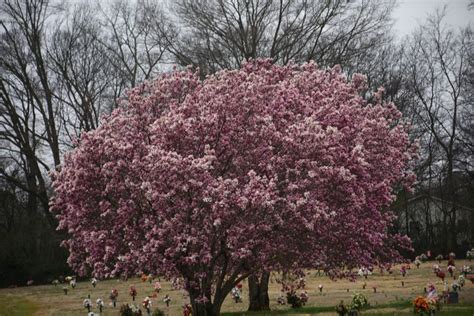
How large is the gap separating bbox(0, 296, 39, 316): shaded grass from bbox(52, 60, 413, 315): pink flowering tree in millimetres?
9456

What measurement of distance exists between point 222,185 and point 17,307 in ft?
56.0

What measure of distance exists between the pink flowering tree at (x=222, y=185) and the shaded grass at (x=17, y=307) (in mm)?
9456

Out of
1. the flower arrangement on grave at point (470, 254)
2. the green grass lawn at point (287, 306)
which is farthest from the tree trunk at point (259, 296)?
the flower arrangement on grave at point (470, 254)

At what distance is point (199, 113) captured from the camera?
15055 millimetres

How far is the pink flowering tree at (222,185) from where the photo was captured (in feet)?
44.7

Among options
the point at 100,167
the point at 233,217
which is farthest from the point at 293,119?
the point at 100,167

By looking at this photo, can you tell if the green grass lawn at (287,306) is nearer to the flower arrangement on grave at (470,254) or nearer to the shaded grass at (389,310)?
the shaded grass at (389,310)

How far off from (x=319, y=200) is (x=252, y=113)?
2.41 metres

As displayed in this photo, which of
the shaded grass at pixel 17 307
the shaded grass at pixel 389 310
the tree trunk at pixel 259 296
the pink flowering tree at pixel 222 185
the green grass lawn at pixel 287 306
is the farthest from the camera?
the shaded grass at pixel 17 307

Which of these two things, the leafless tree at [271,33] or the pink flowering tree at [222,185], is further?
the leafless tree at [271,33]

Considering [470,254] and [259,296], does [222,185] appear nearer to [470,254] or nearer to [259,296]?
[259,296]

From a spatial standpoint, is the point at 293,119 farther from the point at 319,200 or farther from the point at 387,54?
the point at 387,54

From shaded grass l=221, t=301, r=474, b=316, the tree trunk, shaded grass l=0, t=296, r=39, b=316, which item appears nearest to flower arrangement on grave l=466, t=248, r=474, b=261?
shaded grass l=221, t=301, r=474, b=316

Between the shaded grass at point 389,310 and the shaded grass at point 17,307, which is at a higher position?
the shaded grass at point 17,307
